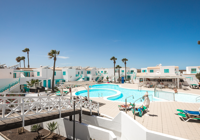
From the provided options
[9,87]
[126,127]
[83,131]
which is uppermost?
[9,87]

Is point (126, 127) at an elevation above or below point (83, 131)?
above

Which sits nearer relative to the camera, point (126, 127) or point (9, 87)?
point (126, 127)

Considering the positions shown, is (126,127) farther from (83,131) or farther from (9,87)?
(9,87)

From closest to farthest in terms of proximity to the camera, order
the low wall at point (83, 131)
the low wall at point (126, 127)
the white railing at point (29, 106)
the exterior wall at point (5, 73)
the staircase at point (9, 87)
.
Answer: the white railing at point (29, 106)
the low wall at point (126, 127)
the low wall at point (83, 131)
the staircase at point (9, 87)
the exterior wall at point (5, 73)

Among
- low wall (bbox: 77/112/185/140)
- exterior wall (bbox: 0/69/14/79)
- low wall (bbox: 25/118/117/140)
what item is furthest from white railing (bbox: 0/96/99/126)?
exterior wall (bbox: 0/69/14/79)

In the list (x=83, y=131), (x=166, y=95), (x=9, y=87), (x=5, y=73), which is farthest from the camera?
(x=5, y=73)

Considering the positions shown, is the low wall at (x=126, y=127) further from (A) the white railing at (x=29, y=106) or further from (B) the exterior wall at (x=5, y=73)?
(B) the exterior wall at (x=5, y=73)

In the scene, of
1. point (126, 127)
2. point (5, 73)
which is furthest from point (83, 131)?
point (5, 73)

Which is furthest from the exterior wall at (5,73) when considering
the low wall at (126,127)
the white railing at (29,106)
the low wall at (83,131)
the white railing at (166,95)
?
the white railing at (166,95)

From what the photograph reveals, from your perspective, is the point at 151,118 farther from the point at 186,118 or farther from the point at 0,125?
the point at 0,125

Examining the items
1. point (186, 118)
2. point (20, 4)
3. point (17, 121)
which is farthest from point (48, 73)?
point (186, 118)

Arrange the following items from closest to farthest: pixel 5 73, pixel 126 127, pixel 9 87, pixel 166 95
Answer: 1. pixel 126 127
2. pixel 166 95
3. pixel 9 87
4. pixel 5 73

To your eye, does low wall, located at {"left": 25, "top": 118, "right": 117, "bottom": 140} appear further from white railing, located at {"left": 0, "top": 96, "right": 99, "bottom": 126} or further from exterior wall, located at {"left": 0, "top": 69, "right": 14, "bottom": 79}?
exterior wall, located at {"left": 0, "top": 69, "right": 14, "bottom": 79}

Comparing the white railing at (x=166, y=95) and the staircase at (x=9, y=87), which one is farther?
the staircase at (x=9, y=87)
